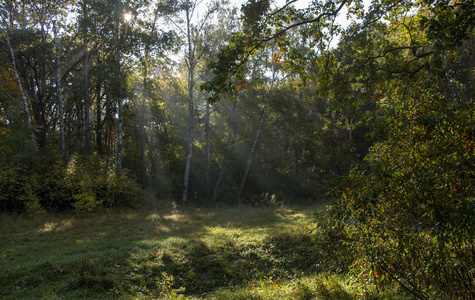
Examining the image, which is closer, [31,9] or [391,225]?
[391,225]

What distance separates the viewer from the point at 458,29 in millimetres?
3664

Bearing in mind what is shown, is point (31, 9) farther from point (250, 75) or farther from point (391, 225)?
point (391, 225)

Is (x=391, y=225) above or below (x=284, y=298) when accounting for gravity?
above

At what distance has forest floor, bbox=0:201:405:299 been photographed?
5453mm

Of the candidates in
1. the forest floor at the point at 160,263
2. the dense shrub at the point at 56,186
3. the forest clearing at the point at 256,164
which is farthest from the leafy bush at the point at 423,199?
the dense shrub at the point at 56,186

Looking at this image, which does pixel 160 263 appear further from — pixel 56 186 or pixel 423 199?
pixel 56 186

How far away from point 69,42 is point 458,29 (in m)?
28.4

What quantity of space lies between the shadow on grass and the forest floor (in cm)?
2

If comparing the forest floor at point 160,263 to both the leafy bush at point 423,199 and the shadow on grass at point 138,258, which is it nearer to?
the shadow on grass at point 138,258

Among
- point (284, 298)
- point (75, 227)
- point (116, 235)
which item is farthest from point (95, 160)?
→ point (284, 298)

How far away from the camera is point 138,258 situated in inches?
304

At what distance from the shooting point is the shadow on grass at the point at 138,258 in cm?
594

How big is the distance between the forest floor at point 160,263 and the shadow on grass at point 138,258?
0.02m

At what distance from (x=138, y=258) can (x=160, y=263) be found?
2.29 ft
